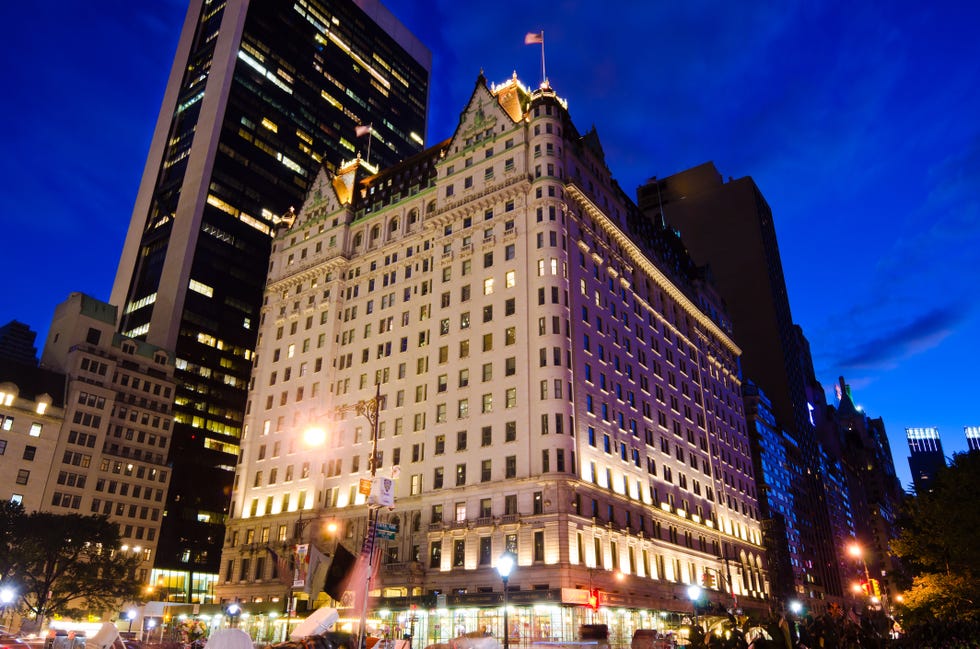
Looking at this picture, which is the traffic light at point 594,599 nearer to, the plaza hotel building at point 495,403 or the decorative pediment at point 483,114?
the plaza hotel building at point 495,403

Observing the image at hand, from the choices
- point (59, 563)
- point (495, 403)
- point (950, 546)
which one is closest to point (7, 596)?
point (59, 563)

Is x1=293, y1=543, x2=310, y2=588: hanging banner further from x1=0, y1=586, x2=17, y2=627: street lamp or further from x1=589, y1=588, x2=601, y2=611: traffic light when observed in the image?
x1=0, y1=586, x2=17, y2=627: street lamp

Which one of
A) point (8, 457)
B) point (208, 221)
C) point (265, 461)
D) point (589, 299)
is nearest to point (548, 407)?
point (589, 299)

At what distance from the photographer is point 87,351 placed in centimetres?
11894

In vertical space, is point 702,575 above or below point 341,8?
below

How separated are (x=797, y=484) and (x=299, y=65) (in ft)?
512

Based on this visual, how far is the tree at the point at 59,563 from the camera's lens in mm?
75062

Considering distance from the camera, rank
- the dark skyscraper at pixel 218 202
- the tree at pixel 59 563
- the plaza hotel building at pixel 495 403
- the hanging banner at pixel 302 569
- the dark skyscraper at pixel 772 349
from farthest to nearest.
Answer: the dark skyscraper at pixel 772 349 < the dark skyscraper at pixel 218 202 < the tree at pixel 59 563 < the plaza hotel building at pixel 495 403 < the hanging banner at pixel 302 569

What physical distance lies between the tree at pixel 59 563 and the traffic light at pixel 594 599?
190 ft

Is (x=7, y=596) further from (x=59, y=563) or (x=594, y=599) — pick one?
(x=594, y=599)

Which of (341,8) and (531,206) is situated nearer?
(531,206)

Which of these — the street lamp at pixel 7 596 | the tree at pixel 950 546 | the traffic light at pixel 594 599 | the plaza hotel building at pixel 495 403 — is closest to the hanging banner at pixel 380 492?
the plaza hotel building at pixel 495 403

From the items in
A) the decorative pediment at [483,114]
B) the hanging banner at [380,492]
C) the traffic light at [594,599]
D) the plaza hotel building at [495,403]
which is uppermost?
the decorative pediment at [483,114]

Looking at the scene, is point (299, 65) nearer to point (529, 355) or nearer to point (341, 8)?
point (341, 8)
